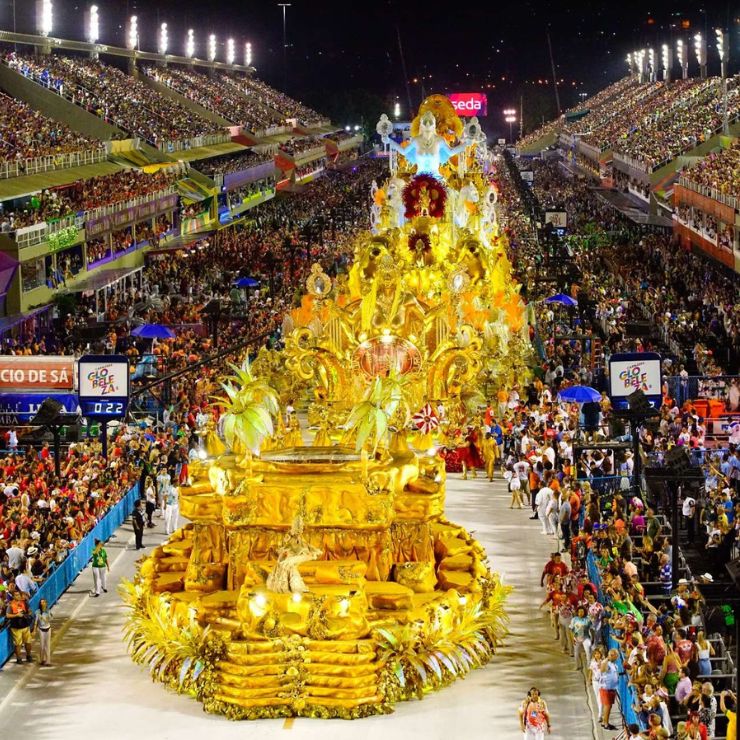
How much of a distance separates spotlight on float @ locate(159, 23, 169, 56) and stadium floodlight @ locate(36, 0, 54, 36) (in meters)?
29.1

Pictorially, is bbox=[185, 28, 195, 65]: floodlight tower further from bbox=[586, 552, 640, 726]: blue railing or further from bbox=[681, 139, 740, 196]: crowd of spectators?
bbox=[586, 552, 640, 726]: blue railing

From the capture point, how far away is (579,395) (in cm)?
3416

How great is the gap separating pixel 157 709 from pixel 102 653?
2.49 m

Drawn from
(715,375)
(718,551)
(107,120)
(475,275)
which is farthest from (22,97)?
(718,551)

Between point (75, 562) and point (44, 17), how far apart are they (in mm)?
65853

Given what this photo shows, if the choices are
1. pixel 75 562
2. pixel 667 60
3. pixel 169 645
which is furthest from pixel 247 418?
pixel 667 60

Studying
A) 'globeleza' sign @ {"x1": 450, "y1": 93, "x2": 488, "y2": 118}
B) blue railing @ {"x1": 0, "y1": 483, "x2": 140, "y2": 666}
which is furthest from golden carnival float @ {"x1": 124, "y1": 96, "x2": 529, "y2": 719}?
'globeleza' sign @ {"x1": 450, "y1": 93, "x2": 488, "y2": 118}

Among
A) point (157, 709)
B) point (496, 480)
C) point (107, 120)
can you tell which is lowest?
point (157, 709)

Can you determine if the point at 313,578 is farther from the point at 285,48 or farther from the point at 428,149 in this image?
the point at 285,48

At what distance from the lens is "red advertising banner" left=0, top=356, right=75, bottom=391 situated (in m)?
34.0

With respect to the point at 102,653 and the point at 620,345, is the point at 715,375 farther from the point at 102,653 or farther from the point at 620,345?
the point at 102,653

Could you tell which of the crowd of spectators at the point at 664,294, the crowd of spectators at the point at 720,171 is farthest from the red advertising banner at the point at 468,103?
the crowd of spectators at the point at 720,171

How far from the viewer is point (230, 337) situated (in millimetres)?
45906

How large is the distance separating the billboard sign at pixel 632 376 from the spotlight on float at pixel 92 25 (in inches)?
2766
